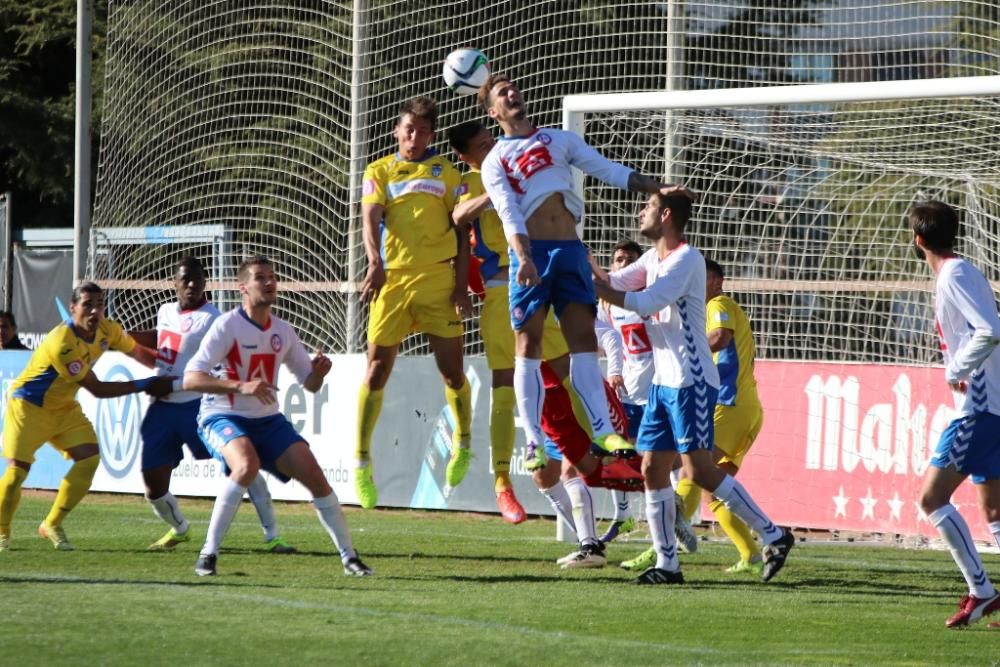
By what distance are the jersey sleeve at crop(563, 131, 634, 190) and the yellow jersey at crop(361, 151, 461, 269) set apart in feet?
4.54

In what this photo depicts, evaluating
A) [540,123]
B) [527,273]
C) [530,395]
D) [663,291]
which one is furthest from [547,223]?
[540,123]

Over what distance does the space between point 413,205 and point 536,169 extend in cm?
157

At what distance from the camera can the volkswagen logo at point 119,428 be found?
1822 centimetres

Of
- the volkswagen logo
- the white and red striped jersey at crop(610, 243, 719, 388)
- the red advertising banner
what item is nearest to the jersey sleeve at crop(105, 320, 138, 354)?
the white and red striped jersey at crop(610, 243, 719, 388)

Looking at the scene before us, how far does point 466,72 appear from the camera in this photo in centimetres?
1088

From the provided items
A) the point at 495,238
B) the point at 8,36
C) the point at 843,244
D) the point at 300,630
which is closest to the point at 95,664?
the point at 300,630

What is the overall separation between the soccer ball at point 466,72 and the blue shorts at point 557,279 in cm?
181

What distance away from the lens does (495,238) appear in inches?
444

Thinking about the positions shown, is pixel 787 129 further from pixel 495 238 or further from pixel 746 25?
pixel 495 238

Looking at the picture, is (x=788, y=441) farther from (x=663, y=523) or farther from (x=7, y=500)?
(x=7, y=500)

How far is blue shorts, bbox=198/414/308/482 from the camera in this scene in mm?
9758

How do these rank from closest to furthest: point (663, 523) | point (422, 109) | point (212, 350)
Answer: point (663, 523), point (212, 350), point (422, 109)

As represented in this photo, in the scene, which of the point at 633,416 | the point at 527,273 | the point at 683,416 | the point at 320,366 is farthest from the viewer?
the point at 633,416

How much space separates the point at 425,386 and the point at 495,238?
18.3 feet
